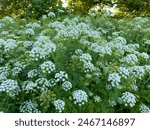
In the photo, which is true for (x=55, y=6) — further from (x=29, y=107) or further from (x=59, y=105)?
(x=59, y=105)

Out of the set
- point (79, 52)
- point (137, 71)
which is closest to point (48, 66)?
point (79, 52)

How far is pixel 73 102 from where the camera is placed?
5164 millimetres

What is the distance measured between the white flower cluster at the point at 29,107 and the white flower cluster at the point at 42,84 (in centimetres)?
21

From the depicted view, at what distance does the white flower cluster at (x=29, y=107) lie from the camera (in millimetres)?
5129

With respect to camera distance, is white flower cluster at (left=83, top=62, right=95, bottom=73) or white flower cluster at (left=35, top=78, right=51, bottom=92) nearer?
white flower cluster at (left=35, top=78, right=51, bottom=92)

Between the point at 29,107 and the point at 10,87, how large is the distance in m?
0.32

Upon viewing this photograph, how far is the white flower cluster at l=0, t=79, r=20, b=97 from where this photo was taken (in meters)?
5.06

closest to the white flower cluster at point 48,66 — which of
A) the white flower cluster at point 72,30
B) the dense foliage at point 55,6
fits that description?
→ the white flower cluster at point 72,30

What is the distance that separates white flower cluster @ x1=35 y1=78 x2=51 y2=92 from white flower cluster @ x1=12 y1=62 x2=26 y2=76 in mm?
325

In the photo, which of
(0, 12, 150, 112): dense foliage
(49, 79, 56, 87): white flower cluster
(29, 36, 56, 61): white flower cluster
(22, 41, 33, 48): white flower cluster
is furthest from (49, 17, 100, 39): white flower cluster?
(49, 79, 56, 87): white flower cluster

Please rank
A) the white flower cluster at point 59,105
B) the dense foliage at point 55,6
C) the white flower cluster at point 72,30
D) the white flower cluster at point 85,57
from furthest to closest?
the dense foliage at point 55,6
the white flower cluster at point 72,30
the white flower cluster at point 85,57
the white flower cluster at point 59,105

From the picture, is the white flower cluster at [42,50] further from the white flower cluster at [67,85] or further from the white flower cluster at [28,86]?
the white flower cluster at [67,85]

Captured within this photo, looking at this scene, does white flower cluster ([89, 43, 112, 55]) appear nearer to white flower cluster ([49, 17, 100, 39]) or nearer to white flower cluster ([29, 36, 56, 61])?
white flower cluster ([49, 17, 100, 39])

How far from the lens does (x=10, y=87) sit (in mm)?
5086
